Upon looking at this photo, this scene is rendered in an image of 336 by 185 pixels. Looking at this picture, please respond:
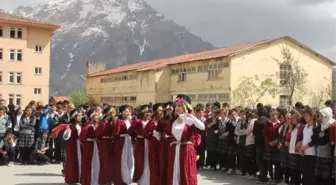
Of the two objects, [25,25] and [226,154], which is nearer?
[226,154]

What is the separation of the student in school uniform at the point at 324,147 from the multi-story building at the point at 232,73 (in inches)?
1142

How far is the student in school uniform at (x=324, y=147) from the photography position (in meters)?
9.46

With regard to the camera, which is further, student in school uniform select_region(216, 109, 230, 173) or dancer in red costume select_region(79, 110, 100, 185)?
student in school uniform select_region(216, 109, 230, 173)

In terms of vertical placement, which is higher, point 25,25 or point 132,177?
point 25,25

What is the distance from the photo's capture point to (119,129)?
32.9 feet

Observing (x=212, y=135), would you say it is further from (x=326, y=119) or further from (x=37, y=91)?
(x=37, y=91)

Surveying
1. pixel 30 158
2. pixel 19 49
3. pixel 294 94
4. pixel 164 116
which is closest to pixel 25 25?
pixel 19 49

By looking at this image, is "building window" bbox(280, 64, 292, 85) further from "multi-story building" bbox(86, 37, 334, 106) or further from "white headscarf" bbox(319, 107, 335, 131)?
"white headscarf" bbox(319, 107, 335, 131)

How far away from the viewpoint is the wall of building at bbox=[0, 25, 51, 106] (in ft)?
173

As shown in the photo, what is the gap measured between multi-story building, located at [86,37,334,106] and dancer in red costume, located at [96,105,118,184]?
95.2 feet

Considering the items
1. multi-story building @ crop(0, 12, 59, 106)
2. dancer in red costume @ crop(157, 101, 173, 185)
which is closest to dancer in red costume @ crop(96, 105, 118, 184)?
dancer in red costume @ crop(157, 101, 173, 185)

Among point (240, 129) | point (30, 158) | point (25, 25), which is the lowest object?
point (30, 158)

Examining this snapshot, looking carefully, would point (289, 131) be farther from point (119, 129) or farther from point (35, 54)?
point (35, 54)

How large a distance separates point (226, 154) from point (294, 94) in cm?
2994
